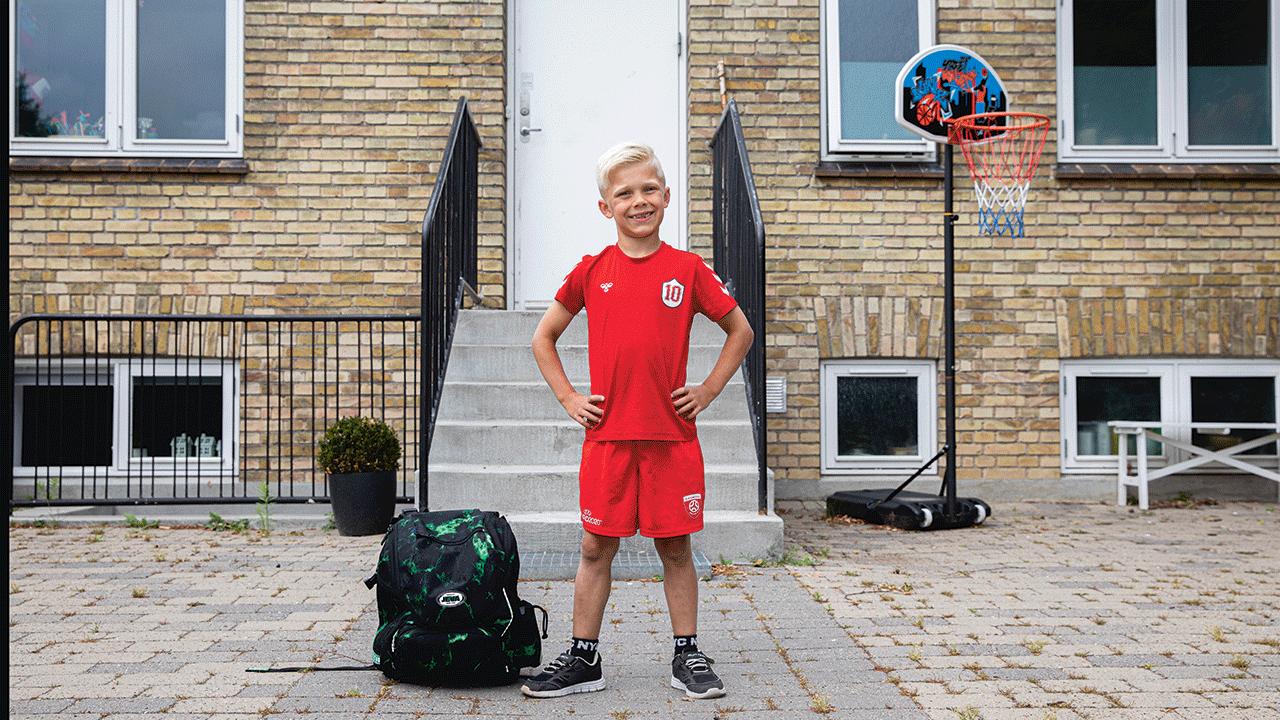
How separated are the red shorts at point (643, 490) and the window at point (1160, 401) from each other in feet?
17.2

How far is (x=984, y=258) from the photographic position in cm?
780

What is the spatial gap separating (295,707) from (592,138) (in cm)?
555

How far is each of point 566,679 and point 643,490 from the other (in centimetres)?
57

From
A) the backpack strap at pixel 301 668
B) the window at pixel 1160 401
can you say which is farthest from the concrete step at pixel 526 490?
the window at pixel 1160 401

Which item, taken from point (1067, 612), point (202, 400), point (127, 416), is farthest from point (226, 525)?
point (1067, 612)

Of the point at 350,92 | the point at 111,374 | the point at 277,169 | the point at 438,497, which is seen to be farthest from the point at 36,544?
the point at 350,92

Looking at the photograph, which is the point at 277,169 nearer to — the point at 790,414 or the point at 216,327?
the point at 216,327

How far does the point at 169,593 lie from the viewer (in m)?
4.75

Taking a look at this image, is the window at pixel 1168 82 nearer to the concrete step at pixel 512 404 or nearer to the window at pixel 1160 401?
the window at pixel 1160 401

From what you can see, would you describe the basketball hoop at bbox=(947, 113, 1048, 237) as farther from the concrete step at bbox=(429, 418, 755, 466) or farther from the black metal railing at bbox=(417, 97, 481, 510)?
the black metal railing at bbox=(417, 97, 481, 510)

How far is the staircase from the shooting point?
541 cm

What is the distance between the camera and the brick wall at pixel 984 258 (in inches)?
304

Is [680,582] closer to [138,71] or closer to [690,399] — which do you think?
[690,399]

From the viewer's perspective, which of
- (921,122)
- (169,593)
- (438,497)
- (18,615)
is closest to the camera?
(18,615)
